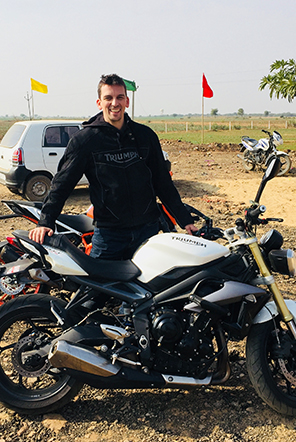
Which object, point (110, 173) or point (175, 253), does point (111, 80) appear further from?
point (175, 253)

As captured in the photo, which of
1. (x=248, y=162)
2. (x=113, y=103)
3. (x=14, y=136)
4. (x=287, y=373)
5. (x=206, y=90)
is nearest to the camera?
(x=287, y=373)

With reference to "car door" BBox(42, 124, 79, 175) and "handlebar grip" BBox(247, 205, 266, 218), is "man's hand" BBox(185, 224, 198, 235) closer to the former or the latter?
"handlebar grip" BBox(247, 205, 266, 218)

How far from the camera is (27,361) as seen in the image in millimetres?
2998

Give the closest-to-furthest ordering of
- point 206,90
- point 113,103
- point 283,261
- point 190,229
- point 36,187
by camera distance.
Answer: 1. point 283,261
2. point 113,103
3. point 190,229
4. point 36,187
5. point 206,90

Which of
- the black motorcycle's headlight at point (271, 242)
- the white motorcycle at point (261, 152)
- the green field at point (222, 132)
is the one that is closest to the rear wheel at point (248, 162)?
the white motorcycle at point (261, 152)

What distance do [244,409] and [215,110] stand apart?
155m

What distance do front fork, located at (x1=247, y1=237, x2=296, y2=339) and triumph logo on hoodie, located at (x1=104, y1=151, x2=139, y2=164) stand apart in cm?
107

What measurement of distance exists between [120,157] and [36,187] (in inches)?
268

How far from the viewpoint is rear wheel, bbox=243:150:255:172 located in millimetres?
14523

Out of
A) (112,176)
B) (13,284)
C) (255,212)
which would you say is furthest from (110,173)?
(13,284)

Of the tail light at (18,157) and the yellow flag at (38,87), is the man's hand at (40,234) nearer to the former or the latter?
the tail light at (18,157)

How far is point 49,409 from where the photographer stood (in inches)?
119

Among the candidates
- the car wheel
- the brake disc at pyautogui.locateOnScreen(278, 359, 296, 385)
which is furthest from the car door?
the brake disc at pyautogui.locateOnScreen(278, 359, 296, 385)

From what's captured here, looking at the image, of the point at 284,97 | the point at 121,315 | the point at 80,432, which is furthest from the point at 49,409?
the point at 284,97
